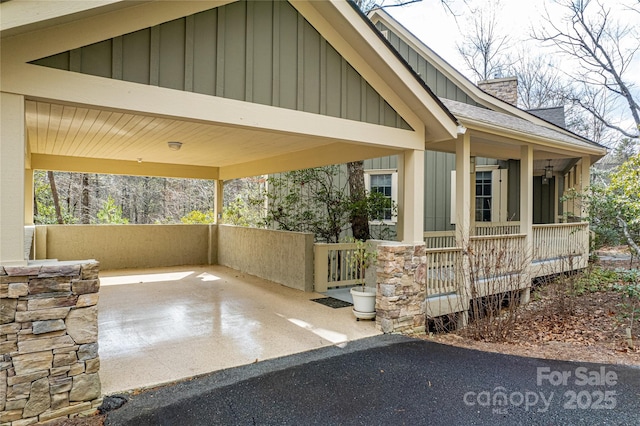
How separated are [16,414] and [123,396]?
2.46 ft

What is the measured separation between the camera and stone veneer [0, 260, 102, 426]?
2877 millimetres

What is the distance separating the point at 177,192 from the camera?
65.2 ft

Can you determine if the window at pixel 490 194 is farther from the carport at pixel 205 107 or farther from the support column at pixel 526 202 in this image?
the carport at pixel 205 107

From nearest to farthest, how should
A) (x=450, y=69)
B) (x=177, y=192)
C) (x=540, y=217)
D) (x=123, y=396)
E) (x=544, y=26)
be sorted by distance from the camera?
(x=123, y=396) → (x=450, y=69) → (x=540, y=217) → (x=544, y=26) → (x=177, y=192)

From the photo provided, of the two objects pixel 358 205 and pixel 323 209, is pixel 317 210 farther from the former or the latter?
pixel 358 205

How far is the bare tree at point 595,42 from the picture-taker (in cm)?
1756

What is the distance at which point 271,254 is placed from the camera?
893cm

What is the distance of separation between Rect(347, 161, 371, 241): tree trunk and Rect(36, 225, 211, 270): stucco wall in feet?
16.3

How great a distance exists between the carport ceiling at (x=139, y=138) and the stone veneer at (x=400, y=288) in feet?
6.07

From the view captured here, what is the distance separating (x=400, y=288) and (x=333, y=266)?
294cm

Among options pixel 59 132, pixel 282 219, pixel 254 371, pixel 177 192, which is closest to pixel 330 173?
pixel 282 219

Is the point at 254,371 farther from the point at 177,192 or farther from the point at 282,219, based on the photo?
the point at 177,192

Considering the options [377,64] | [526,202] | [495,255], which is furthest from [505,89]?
[377,64]

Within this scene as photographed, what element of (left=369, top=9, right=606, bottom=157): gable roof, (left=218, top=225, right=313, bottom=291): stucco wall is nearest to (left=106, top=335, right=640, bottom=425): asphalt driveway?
(left=218, top=225, right=313, bottom=291): stucco wall
